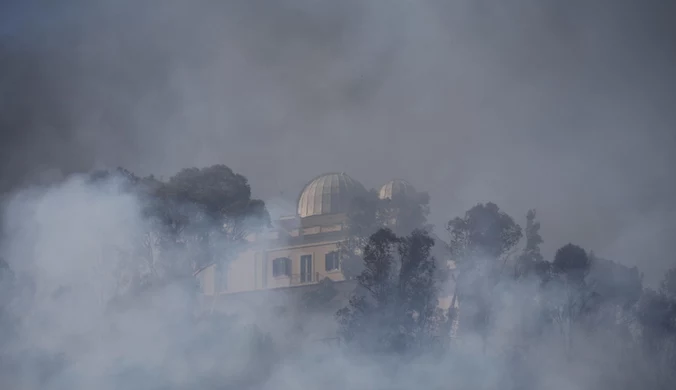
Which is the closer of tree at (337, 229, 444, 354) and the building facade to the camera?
tree at (337, 229, 444, 354)

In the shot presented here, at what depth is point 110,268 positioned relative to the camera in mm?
62375

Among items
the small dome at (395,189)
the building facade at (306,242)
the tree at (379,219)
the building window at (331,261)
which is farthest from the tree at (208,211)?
the building window at (331,261)

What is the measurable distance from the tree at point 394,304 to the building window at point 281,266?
51130mm

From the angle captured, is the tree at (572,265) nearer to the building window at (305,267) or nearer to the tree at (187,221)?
the tree at (187,221)

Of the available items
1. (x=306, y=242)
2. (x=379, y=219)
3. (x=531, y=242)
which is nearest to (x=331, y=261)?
(x=306, y=242)

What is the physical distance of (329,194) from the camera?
4429 inches

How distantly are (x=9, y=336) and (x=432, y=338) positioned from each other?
71.0ft

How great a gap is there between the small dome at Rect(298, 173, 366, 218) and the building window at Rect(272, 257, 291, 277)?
539 cm

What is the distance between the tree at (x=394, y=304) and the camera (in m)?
55.6

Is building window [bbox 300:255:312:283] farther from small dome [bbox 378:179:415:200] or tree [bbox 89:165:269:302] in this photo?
tree [bbox 89:165:269:302]

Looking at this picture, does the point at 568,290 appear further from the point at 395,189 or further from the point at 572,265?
the point at 395,189

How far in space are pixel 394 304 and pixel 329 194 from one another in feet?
183

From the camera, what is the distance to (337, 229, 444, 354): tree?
55.6 m

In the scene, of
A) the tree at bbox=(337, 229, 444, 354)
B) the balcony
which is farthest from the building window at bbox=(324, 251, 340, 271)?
the tree at bbox=(337, 229, 444, 354)
